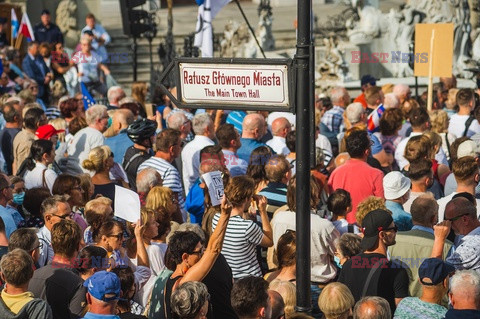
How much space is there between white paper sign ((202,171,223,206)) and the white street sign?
2.19m

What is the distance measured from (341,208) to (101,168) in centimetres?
245

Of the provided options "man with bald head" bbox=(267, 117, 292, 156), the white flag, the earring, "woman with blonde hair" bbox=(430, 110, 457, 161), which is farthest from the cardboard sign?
the earring

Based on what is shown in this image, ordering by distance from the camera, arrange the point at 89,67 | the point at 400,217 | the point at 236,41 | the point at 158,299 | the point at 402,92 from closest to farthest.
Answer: the point at 158,299
the point at 400,217
the point at 402,92
the point at 89,67
the point at 236,41

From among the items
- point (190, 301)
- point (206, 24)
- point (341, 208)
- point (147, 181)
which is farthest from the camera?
point (206, 24)

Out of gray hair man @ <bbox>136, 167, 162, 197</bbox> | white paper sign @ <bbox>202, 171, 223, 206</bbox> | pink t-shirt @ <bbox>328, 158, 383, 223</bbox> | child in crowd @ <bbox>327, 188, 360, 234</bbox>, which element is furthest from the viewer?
pink t-shirt @ <bbox>328, 158, 383, 223</bbox>

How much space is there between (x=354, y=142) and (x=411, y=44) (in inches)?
475

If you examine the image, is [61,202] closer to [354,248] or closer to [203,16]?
[354,248]

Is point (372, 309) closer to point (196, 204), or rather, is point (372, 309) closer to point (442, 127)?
point (196, 204)

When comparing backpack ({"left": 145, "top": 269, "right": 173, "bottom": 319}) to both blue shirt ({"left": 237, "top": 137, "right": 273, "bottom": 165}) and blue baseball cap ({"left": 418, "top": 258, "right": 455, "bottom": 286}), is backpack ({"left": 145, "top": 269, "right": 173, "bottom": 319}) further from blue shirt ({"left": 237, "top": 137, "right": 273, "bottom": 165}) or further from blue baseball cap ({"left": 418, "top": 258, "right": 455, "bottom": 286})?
blue shirt ({"left": 237, "top": 137, "right": 273, "bottom": 165})

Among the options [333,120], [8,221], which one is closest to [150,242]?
[8,221]

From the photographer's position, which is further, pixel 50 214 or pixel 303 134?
pixel 50 214

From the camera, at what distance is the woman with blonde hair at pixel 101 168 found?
9.97 meters

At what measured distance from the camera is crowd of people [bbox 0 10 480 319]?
21.9 feet

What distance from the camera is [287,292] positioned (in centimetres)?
688
